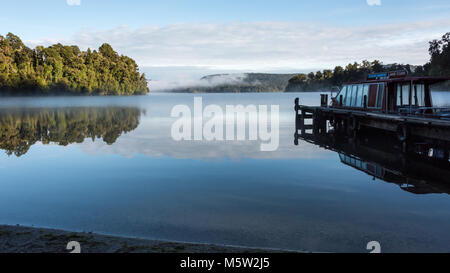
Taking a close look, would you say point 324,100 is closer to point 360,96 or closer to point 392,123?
point 360,96

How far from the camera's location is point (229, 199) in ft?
39.5

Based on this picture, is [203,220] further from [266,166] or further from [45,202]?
[266,166]

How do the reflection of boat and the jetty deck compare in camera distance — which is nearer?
the reflection of boat

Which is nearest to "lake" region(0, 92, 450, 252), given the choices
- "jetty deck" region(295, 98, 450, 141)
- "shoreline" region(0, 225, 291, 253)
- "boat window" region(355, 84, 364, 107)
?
"shoreline" region(0, 225, 291, 253)

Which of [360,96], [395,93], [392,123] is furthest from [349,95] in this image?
[392,123]

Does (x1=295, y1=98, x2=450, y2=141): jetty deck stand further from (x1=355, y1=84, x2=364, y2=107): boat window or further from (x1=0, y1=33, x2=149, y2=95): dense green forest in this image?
(x1=0, y1=33, x2=149, y2=95): dense green forest

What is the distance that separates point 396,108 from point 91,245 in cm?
2227

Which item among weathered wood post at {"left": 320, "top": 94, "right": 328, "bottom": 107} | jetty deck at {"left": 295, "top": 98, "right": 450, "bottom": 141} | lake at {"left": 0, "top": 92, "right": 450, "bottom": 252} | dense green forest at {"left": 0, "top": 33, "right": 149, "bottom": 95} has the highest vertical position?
dense green forest at {"left": 0, "top": 33, "right": 149, "bottom": 95}

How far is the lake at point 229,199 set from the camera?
8.84m

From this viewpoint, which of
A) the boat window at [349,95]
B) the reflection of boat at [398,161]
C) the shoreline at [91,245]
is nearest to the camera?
the shoreline at [91,245]

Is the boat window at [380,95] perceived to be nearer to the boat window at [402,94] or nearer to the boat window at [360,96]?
the boat window at [402,94]

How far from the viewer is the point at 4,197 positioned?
40.7 ft

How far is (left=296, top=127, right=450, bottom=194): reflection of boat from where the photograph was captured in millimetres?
14828

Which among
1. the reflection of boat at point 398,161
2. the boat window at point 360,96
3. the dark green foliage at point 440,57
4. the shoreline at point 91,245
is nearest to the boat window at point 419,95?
the reflection of boat at point 398,161
